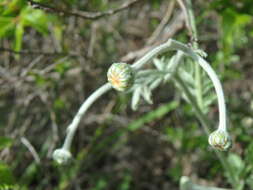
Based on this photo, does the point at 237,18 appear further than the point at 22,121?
No

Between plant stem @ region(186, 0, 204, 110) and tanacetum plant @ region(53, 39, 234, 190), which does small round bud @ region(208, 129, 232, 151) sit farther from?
plant stem @ region(186, 0, 204, 110)

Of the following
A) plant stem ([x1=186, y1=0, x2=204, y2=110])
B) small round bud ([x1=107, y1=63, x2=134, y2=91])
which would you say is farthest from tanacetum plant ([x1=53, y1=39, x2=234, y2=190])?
plant stem ([x1=186, y1=0, x2=204, y2=110])

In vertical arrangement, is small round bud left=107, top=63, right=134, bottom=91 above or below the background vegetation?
above

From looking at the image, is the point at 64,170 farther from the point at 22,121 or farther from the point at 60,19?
the point at 60,19

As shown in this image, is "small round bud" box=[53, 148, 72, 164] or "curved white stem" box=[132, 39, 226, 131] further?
"small round bud" box=[53, 148, 72, 164]

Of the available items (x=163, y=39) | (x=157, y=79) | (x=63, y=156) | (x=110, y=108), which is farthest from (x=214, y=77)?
(x=110, y=108)

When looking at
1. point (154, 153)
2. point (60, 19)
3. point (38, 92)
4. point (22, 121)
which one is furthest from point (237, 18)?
point (22, 121)

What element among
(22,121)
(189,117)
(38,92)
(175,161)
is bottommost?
(175,161)
